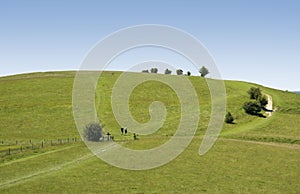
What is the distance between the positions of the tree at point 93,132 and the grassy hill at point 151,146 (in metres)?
2.79

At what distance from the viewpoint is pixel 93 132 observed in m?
63.1

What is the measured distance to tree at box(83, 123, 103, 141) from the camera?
6297cm

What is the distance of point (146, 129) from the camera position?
251 feet

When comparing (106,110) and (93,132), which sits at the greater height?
(106,110)

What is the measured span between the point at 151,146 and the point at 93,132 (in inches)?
487

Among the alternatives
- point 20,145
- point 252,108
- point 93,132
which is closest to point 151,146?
point 93,132

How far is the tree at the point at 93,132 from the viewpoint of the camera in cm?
6297

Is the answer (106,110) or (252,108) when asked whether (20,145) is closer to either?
(106,110)

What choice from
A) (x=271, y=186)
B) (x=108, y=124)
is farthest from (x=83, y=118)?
(x=271, y=186)

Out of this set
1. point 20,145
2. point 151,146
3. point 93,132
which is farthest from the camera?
point 93,132

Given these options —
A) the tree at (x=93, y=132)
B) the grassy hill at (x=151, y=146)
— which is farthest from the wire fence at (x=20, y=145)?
the tree at (x=93, y=132)

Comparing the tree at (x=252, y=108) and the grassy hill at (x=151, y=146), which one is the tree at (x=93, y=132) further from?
the tree at (x=252, y=108)

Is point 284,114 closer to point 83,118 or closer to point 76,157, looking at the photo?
point 83,118

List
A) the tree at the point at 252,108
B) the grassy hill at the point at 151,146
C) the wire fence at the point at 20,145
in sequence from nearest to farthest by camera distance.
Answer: the grassy hill at the point at 151,146 → the wire fence at the point at 20,145 → the tree at the point at 252,108
